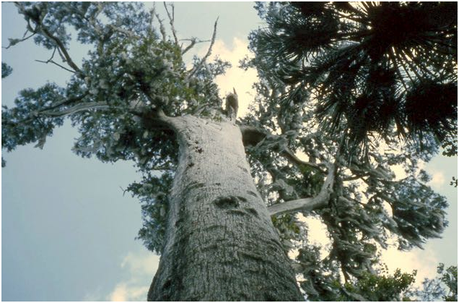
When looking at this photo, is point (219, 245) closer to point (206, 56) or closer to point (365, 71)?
point (365, 71)

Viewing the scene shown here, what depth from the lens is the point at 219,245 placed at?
2.34 metres

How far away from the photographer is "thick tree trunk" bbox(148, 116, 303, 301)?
1.94 m

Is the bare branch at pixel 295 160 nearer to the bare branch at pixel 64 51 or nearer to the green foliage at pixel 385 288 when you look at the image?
the green foliage at pixel 385 288

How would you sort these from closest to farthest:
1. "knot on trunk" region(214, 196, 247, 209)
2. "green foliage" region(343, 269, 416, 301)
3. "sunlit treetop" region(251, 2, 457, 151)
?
1. "knot on trunk" region(214, 196, 247, 209)
2. "sunlit treetop" region(251, 2, 457, 151)
3. "green foliage" region(343, 269, 416, 301)

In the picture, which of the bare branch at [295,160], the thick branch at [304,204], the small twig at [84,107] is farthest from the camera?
the bare branch at [295,160]

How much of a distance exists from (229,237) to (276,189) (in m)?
6.41

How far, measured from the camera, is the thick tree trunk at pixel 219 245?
194 centimetres

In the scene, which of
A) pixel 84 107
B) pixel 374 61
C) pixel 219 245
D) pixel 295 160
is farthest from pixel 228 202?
pixel 295 160

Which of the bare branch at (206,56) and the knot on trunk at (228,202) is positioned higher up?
the bare branch at (206,56)

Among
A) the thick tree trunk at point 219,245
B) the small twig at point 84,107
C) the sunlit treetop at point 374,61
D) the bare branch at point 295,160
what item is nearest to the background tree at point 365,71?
the sunlit treetop at point 374,61

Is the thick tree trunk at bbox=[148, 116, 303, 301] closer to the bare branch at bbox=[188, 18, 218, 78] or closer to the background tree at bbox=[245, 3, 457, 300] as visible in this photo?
the background tree at bbox=[245, 3, 457, 300]

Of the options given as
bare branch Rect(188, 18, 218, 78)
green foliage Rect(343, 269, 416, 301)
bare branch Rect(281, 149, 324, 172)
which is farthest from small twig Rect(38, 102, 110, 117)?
green foliage Rect(343, 269, 416, 301)

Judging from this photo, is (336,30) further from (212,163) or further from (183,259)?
(183,259)

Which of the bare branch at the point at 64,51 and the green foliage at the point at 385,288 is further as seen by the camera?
the bare branch at the point at 64,51
